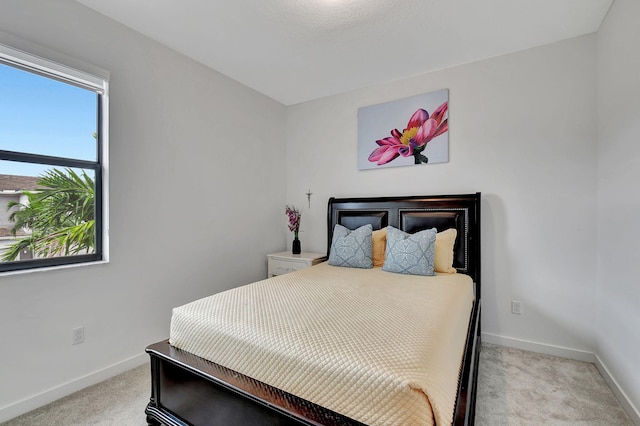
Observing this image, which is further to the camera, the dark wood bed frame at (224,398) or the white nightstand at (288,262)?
the white nightstand at (288,262)

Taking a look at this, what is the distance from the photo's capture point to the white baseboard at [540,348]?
→ 234cm

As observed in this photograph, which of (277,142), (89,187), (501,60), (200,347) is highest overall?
(501,60)

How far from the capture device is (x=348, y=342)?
1.20 metres

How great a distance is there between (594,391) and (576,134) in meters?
1.94

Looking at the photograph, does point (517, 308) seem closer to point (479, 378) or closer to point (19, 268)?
point (479, 378)

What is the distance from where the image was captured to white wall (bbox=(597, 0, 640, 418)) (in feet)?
5.65

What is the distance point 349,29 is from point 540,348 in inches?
124

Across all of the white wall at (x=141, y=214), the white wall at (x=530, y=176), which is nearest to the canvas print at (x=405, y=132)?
the white wall at (x=530, y=176)

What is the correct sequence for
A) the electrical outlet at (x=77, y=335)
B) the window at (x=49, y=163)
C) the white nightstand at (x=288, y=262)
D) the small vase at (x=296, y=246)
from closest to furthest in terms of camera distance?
the window at (x=49, y=163) < the electrical outlet at (x=77, y=335) < the white nightstand at (x=288, y=262) < the small vase at (x=296, y=246)

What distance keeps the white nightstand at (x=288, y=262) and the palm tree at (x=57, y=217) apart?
5.74ft

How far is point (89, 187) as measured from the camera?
2.11 metres

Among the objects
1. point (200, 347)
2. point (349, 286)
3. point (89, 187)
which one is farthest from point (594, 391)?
point (89, 187)

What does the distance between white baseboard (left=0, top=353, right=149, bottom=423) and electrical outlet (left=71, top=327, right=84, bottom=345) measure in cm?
25

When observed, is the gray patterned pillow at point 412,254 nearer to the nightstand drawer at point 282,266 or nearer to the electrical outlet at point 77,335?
the nightstand drawer at point 282,266
